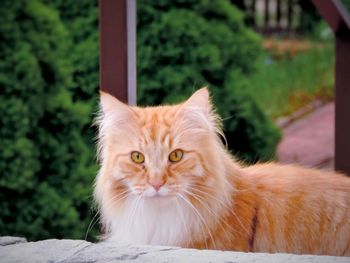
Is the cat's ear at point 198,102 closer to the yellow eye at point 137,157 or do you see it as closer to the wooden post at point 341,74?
the yellow eye at point 137,157

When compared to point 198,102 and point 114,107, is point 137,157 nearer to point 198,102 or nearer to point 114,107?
point 114,107

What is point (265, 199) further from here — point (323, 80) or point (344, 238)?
point (323, 80)

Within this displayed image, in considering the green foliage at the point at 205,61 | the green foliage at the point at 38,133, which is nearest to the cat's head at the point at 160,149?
the green foliage at the point at 38,133

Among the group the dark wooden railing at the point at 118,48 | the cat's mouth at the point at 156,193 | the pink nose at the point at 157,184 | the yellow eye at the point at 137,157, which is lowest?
the cat's mouth at the point at 156,193

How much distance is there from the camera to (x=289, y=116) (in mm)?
8109

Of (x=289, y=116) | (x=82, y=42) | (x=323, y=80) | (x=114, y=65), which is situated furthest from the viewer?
(x=323, y=80)

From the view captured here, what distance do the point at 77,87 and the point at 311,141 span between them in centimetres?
269

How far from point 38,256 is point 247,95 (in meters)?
3.71

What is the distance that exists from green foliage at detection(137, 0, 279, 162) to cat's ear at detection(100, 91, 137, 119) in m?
2.42

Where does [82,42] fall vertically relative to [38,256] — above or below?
above

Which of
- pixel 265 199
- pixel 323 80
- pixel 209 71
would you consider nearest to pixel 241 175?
pixel 265 199

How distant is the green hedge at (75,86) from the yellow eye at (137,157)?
173cm

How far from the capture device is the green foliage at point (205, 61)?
5.51 meters

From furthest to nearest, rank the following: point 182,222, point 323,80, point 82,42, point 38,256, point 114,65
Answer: point 323,80
point 82,42
point 114,65
point 182,222
point 38,256
